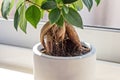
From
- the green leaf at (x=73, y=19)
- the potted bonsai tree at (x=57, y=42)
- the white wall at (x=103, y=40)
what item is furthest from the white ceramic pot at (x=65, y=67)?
the white wall at (x=103, y=40)

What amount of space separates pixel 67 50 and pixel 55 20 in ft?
0.56

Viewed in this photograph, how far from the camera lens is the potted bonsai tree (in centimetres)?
47

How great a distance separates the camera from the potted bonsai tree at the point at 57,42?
1.53 ft

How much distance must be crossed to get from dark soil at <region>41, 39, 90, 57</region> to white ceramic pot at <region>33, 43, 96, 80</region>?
0.10ft

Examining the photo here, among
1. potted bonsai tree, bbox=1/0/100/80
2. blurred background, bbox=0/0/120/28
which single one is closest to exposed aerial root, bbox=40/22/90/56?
potted bonsai tree, bbox=1/0/100/80

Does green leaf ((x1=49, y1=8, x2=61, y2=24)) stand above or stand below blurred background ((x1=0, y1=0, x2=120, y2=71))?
above

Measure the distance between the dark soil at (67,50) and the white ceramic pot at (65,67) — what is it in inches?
1.2

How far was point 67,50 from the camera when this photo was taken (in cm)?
60

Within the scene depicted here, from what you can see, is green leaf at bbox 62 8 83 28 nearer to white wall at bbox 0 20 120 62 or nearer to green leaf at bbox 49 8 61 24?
green leaf at bbox 49 8 61 24

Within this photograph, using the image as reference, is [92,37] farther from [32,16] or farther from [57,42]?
[32,16]

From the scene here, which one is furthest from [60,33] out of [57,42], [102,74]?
[102,74]

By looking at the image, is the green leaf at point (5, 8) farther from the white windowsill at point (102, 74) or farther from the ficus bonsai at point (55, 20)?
the white windowsill at point (102, 74)

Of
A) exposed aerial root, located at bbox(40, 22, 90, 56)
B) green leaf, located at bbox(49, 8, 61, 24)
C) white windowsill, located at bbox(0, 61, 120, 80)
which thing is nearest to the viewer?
green leaf, located at bbox(49, 8, 61, 24)

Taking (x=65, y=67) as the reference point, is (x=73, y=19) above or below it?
above
